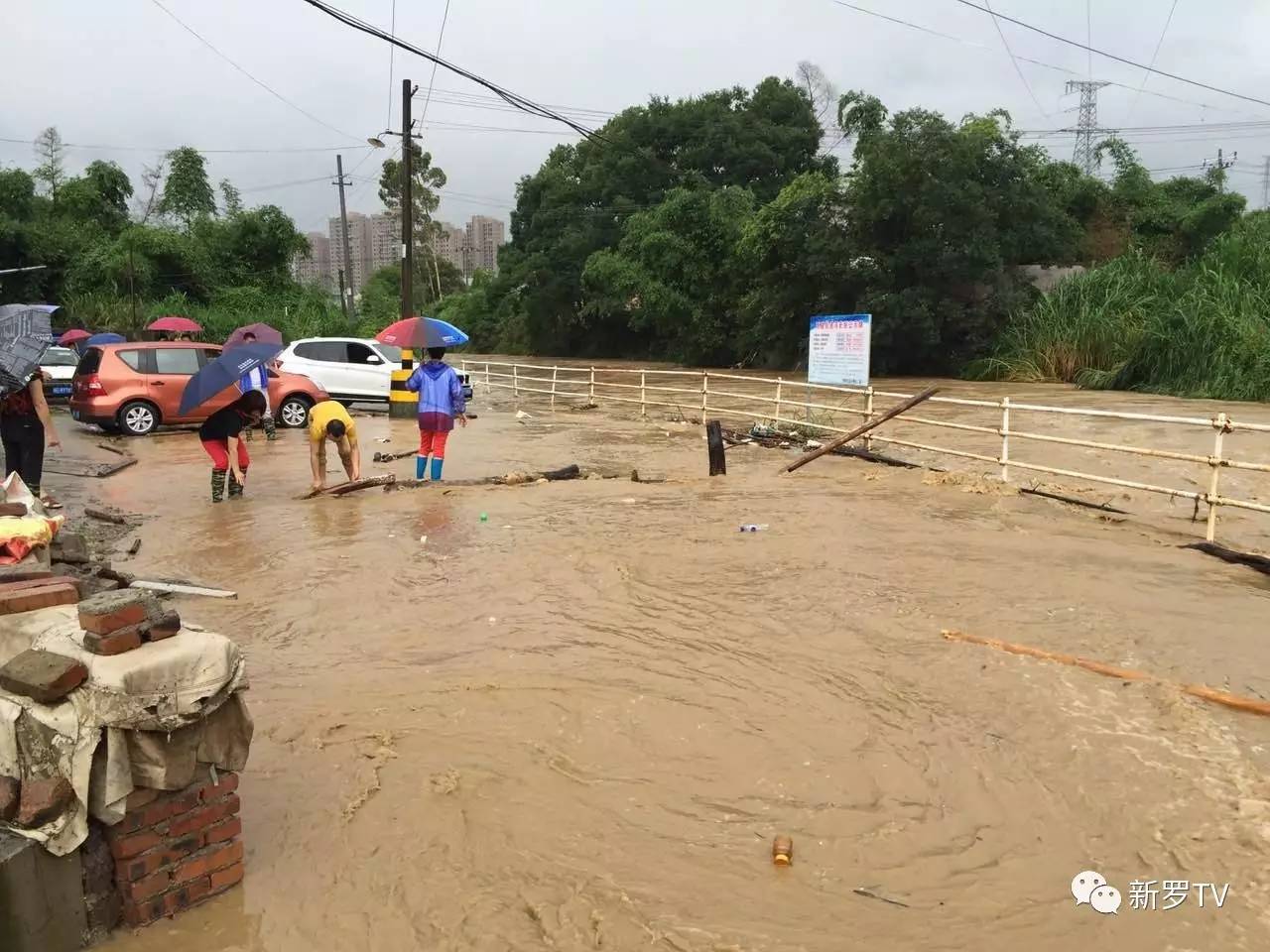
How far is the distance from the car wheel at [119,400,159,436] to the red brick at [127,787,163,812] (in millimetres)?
13514

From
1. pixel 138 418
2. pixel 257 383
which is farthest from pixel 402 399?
pixel 257 383

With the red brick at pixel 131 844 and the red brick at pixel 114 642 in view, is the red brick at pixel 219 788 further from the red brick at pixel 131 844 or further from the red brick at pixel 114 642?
the red brick at pixel 114 642

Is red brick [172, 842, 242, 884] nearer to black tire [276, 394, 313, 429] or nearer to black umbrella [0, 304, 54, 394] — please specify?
black umbrella [0, 304, 54, 394]

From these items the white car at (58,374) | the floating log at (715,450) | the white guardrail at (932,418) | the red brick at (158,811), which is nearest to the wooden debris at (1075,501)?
the white guardrail at (932,418)

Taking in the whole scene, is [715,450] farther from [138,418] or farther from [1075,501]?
[138,418]

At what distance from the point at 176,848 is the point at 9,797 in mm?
459

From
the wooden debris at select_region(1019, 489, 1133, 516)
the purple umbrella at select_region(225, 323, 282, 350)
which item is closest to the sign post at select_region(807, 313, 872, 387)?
the wooden debris at select_region(1019, 489, 1133, 516)

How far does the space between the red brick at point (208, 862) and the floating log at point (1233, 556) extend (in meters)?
6.32

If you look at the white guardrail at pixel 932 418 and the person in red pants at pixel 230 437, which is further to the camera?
the person in red pants at pixel 230 437

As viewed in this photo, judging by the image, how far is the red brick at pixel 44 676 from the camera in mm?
2410

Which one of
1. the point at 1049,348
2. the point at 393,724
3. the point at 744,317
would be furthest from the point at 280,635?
the point at 744,317

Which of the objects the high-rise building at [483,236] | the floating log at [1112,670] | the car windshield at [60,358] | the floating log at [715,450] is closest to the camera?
the floating log at [1112,670]

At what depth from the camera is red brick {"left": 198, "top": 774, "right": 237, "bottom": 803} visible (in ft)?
8.91

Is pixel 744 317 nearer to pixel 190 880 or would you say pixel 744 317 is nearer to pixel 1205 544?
pixel 1205 544
